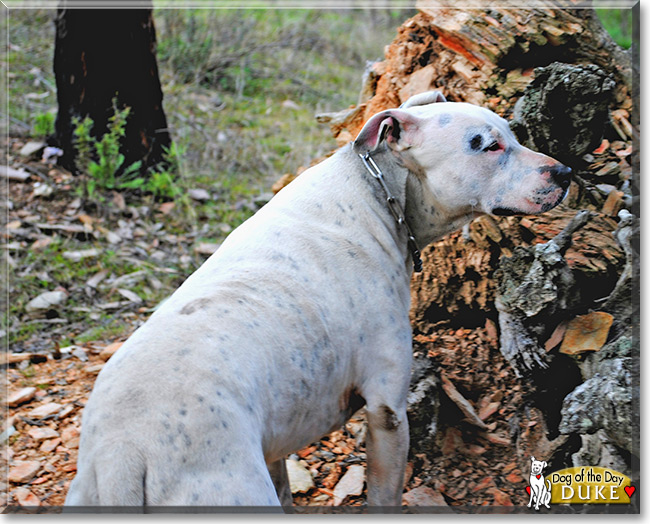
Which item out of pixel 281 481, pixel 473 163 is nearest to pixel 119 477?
pixel 281 481

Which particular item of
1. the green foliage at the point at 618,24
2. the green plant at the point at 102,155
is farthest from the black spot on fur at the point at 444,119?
the green foliage at the point at 618,24

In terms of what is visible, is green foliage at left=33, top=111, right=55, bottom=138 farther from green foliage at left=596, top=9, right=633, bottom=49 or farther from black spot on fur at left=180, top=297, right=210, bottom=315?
green foliage at left=596, top=9, right=633, bottom=49

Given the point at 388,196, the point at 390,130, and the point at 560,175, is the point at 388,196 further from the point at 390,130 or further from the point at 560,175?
the point at 560,175

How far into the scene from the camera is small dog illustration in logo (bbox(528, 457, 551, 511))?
305 cm

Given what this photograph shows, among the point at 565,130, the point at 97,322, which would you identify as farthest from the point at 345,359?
the point at 97,322

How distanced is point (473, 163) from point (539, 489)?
55.2 inches

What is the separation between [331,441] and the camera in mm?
3848

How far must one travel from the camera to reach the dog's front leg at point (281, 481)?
9.84ft

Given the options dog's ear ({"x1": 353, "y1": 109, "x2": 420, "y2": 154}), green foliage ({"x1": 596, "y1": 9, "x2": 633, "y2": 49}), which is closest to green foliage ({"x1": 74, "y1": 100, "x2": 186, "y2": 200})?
dog's ear ({"x1": 353, "y1": 109, "x2": 420, "y2": 154})

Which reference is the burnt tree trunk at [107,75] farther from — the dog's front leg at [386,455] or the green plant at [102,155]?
the dog's front leg at [386,455]

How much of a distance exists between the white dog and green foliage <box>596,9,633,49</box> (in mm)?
6375

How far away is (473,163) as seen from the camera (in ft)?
9.51

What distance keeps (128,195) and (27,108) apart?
197 cm

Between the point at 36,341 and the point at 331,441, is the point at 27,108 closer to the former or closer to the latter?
the point at 36,341
